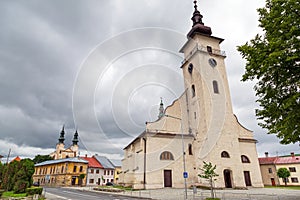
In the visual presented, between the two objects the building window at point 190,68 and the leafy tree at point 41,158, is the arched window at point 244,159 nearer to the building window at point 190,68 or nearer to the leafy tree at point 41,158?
the building window at point 190,68

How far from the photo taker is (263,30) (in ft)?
38.2

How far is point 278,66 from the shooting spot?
10219mm

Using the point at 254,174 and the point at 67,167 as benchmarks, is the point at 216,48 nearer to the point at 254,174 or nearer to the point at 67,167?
the point at 254,174

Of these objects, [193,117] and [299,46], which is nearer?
[299,46]

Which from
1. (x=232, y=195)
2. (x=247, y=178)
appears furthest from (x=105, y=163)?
(x=232, y=195)

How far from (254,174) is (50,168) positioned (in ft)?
170

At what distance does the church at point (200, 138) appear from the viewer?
89.1ft

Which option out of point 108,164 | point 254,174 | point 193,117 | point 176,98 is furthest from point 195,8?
point 108,164

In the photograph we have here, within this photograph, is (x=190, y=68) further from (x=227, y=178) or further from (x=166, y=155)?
(x=227, y=178)

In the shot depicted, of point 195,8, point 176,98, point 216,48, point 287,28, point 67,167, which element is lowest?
point 67,167

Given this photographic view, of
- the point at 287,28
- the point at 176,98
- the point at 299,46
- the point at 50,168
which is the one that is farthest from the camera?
the point at 50,168

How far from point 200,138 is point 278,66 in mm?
20204

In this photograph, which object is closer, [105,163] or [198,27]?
[198,27]

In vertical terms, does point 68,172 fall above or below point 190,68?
below
